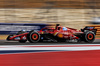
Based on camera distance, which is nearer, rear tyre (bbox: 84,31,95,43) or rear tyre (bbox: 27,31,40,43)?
rear tyre (bbox: 27,31,40,43)

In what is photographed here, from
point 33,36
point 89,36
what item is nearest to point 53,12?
point 89,36

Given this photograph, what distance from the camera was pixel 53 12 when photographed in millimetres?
15211

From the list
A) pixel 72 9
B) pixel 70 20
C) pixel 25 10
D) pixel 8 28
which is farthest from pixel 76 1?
pixel 8 28

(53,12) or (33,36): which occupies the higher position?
(53,12)

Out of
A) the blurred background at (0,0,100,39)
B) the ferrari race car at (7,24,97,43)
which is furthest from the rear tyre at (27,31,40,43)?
the blurred background at (0,0,100,39)

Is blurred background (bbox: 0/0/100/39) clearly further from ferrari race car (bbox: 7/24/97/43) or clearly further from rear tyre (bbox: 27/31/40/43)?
rear tyre (bbox: 27/31/40/43)

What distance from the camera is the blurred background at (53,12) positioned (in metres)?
14.9

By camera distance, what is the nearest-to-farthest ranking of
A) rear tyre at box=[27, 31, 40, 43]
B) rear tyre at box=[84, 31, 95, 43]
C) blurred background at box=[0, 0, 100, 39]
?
rear tyre at box=[27, 31, 40, 43] → rear tyre at box=[84, 31, 95, 43] → blurred background at box=[0, 0, 100, 39]

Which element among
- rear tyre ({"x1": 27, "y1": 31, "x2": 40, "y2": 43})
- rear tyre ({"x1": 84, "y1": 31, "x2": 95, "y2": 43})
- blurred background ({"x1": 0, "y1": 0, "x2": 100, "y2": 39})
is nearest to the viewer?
rear tyre ({"x1": 27, "y1": 31, "x2": 40, "y2": 43})

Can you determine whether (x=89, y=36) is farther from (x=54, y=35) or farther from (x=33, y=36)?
(x=33, y=36)

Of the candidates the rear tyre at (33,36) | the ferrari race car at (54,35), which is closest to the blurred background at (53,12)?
the ferrari race car at (54,35)

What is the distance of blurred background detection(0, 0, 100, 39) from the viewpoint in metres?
14.9

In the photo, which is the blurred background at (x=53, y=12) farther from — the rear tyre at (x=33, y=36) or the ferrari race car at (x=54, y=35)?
the rear tyre at (x=33, y=36)

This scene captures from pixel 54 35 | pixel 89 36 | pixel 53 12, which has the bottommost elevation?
pixel 89 36
